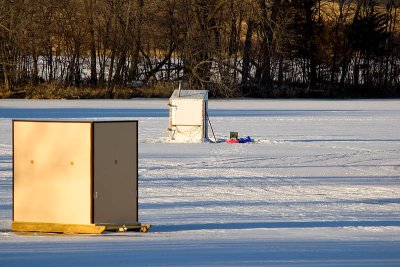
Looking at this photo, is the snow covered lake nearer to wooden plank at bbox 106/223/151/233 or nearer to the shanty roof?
wooden plank at bbox 106/223/151/233

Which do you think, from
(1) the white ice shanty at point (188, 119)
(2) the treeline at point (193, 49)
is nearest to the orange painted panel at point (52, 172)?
(1) the white ice shanty at point (188, 119)

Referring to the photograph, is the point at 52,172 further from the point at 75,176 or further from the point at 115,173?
the point at 115,173

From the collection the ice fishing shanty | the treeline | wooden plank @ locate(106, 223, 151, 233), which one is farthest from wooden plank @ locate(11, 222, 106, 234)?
the treeline

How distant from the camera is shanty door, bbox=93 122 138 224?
1059 cm

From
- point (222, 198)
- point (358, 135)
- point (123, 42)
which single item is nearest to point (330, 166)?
point (222, 198)

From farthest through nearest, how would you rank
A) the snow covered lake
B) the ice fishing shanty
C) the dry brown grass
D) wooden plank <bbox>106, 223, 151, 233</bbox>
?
the dry brown grass, wooden plank <bbox>106, 223, 151, 233</bbox>, the ice fishing shanty, the snow covered lake

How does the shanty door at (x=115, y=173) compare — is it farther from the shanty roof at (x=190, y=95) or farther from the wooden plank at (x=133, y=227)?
the shanty roof at (x=190, y=95)

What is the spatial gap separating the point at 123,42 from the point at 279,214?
37551 millimetres

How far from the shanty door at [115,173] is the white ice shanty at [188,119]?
12.9 m

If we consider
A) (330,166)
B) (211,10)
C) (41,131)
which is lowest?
(330,166)

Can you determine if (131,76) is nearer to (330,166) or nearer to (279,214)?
(330,166)

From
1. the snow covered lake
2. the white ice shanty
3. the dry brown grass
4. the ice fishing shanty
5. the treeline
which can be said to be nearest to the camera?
the snow covered lake

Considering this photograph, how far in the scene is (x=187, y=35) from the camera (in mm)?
49844

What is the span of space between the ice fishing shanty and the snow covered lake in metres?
0.23
